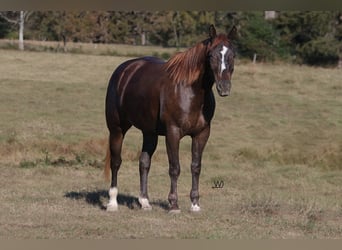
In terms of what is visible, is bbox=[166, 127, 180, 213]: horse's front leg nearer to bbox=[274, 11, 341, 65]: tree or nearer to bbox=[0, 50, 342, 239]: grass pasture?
bbox=[0, 50, 342, 239]: grass pasture

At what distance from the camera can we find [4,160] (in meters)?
14.2

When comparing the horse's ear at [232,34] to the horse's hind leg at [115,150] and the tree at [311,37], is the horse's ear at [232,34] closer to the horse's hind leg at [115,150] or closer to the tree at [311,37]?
the horse's hind leg at [115,150]

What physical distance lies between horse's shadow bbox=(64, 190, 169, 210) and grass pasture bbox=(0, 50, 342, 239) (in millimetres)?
30

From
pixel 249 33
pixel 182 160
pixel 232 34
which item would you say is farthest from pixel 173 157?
pixel 249 33

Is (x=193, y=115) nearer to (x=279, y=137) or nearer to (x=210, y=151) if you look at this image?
(x=210, y=151)

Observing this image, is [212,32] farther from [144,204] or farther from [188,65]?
[144,204]

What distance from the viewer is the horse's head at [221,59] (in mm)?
6617

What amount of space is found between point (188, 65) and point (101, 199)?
2777 millimetres

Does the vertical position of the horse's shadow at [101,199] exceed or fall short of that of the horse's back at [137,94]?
it falls short

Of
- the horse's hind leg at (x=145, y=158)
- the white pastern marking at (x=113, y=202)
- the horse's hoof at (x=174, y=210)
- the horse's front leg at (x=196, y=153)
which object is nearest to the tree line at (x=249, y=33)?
the horse's hind leg at (x=145, y=158)

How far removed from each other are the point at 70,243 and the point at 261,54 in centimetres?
3186

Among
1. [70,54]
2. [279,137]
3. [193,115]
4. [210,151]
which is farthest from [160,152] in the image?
[70,54]

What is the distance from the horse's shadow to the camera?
880cm

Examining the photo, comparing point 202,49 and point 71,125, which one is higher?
point 202,49
